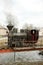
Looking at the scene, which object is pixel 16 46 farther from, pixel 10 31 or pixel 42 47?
pixel 42 47

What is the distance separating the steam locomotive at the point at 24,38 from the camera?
403 inches

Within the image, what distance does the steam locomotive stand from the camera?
33.6 ft

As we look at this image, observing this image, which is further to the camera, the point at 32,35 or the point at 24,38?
the point at 32,35

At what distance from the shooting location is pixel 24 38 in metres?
10.9

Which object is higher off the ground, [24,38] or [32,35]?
[32,35]

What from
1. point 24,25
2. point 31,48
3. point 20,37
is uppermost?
point 24,25

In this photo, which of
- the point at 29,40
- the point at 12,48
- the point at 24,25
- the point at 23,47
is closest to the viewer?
the point at 12,48

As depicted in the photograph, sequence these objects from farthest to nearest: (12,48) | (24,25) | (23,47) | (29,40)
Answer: (24,25), (29,40), (23,47), (12,48)

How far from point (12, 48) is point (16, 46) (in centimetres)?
76

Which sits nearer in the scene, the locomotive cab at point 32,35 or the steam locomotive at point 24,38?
the steam locomotive at point 24,38

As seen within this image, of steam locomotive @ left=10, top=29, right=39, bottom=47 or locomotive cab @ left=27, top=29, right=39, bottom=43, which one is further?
locomotive cab @ left=27, top=29, right=39, bottom=43

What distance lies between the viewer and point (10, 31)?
10.4 meters

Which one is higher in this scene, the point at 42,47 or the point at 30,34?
the point at 30,34

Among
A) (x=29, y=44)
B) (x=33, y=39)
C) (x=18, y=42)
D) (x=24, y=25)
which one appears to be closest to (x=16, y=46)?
(x=18, y=42)
